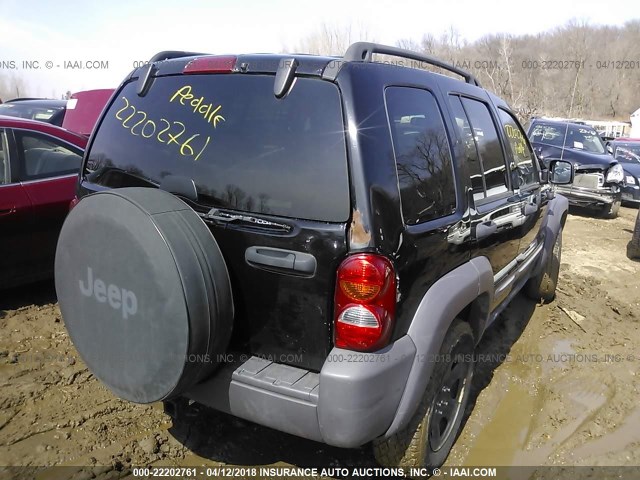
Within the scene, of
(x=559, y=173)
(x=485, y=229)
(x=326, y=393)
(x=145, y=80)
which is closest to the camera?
(x=326, y=393)

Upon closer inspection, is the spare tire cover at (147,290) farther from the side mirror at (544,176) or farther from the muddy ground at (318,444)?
the side mirror at (544,176)

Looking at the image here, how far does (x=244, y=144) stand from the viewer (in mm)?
2066

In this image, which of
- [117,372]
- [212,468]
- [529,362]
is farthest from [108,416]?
[529,362]

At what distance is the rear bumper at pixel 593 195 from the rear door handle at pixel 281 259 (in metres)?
9.09

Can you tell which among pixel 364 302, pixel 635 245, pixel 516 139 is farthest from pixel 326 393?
pixel 635 245

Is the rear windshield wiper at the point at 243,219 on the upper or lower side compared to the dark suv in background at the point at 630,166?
upper

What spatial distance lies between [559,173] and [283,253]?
3.24 metres

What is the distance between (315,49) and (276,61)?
1588 centimetres

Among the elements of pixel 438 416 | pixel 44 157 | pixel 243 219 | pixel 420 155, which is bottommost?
pixel 438 416

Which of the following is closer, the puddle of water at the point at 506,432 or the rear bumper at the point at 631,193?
the puddle of water at the point at 506,432

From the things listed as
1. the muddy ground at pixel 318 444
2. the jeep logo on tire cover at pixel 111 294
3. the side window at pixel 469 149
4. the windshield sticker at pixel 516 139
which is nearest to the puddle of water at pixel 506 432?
the muddy ground at pixel 318 444

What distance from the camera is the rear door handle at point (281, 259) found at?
190 cm

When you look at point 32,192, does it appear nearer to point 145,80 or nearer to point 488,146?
point 145,80

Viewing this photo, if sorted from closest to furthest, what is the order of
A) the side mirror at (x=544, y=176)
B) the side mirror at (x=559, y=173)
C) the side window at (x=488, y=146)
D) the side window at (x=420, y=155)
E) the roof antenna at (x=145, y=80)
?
1. the side window at (x=420, y=155)
2. the roof antenna at (x=145, y=80)
3. the side window at (x=488, y=146)
4. the side mirror at (x=544, y=176)
5. the side mirror at (x=559, y=173)
